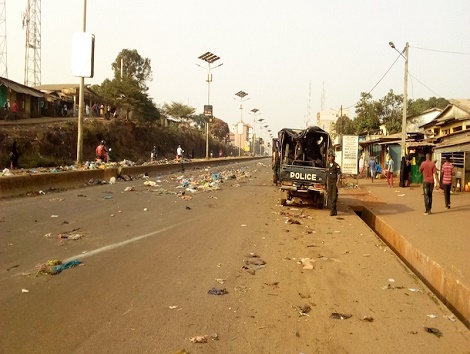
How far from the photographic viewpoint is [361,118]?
4697 cm

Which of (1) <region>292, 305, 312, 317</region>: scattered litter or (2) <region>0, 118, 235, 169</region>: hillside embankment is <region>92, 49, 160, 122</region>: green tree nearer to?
(2) <region>0, 118, 235, 169</region>: hillside embankment

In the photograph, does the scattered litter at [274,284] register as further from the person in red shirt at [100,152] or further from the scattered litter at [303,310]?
the person in red shirt at [100,152]

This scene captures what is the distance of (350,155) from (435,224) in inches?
582

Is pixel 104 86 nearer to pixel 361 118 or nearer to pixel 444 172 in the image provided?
pixel 361 118

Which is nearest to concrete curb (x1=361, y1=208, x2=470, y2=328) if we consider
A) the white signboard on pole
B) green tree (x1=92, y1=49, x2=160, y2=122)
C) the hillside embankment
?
the white signboard on pole

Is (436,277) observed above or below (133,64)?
below

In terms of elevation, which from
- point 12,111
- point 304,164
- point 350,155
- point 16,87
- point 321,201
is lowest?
point 321,201

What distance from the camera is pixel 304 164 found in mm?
17188

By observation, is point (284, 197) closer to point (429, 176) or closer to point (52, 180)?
point (429, 176)

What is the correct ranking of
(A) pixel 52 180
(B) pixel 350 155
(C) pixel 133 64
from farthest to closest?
(C) pixel 133 64 < (B) pixel 350 155 < (A) pixel 52 180

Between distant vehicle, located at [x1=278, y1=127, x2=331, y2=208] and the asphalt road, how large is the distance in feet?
13.3

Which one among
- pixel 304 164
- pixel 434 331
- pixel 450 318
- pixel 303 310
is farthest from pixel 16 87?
pixel 434 331

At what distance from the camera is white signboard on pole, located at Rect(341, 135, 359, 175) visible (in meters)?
26.3

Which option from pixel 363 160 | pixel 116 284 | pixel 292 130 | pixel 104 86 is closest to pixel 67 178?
pixel 292 130
